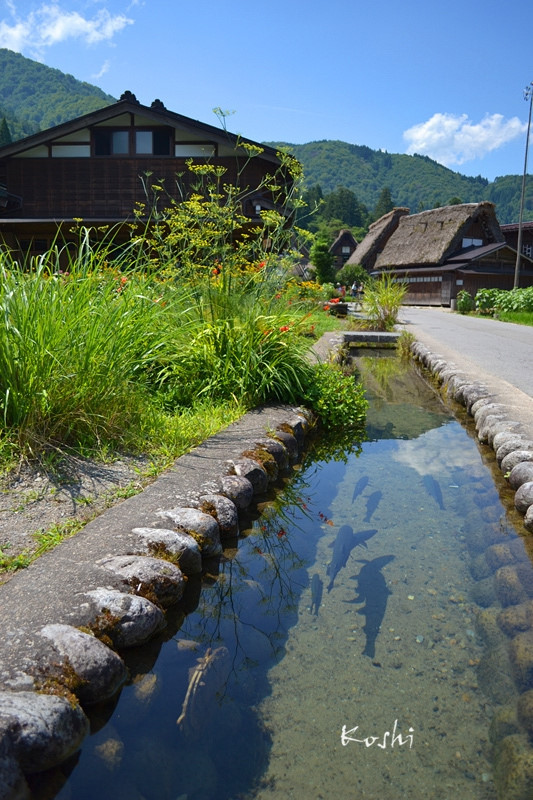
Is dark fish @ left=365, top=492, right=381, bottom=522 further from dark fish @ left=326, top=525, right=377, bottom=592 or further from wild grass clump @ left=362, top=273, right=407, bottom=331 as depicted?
wild grass clump @ left=362, top=273, right=407, bottom=331

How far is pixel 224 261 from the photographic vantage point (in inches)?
258

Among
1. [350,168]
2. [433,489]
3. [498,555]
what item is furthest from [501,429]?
[350,168]

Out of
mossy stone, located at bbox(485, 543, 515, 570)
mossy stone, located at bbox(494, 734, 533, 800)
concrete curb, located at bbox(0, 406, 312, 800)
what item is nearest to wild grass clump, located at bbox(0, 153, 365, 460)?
concrete curb, located at bbox(0, 406, 312, 800)

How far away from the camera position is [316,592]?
3.21m

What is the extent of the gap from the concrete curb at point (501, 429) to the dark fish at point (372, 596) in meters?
1.08

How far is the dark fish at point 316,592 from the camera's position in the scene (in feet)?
10.0

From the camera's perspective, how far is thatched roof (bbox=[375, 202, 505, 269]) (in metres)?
38.8

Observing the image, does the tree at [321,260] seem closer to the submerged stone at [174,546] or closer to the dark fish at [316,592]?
the dark fish at [316,592]

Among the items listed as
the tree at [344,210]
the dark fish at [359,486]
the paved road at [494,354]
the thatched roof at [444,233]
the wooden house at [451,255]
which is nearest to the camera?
the dark fish at [359,486]

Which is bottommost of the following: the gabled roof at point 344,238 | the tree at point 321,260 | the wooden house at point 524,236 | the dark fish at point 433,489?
the dark fish at point 433,489

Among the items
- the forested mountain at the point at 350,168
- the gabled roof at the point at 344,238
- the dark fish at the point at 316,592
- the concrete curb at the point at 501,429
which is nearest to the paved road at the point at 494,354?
the concrete curb at the point at 501,429

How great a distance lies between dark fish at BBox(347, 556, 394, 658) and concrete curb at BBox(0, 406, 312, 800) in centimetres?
80

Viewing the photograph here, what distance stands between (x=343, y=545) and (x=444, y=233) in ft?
129

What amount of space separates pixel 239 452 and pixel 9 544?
1885mm
